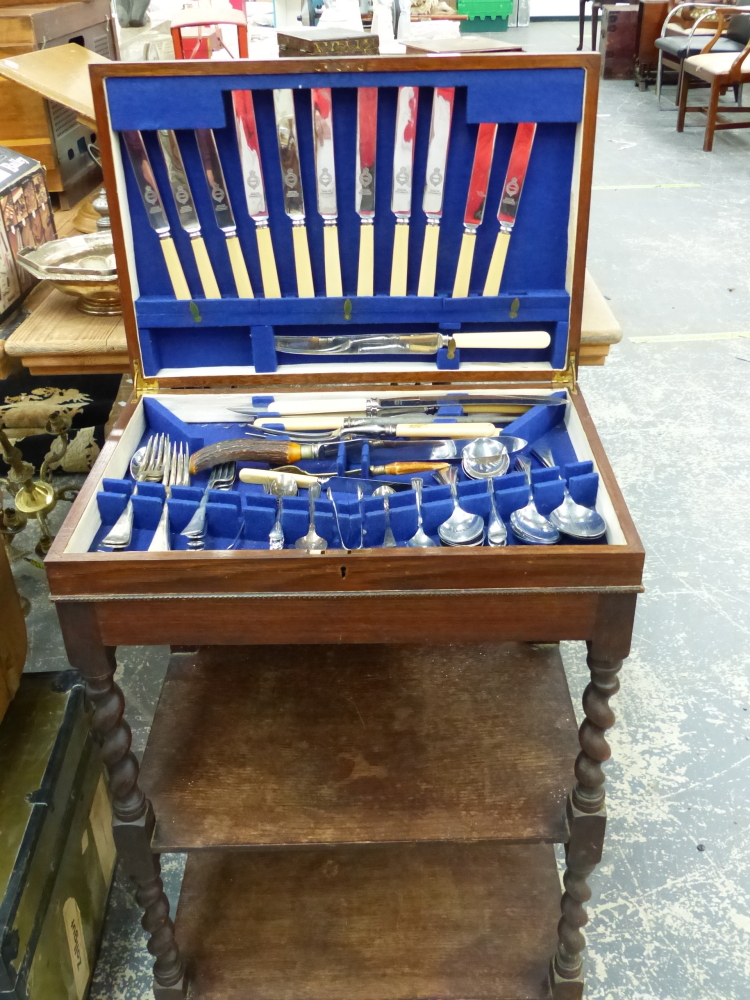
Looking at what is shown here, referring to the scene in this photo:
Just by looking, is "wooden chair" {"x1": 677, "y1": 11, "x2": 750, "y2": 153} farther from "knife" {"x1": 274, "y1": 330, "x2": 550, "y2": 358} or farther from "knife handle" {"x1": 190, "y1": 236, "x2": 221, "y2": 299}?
"knife handle" {"x1": 190, "y1": 236, "x2": 221, "y2": 299}

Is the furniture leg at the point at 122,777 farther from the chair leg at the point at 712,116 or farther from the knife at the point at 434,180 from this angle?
the chair leg at the point at 712,116

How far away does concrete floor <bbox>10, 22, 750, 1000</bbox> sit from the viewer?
1512 millimetres

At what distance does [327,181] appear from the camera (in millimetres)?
1377

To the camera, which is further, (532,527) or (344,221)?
(344,221)

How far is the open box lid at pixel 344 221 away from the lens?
125 centimetres

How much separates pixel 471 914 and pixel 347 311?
1.05m

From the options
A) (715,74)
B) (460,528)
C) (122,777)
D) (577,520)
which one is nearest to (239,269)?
(460,528)

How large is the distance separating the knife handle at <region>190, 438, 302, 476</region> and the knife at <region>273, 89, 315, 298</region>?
0.28 metres

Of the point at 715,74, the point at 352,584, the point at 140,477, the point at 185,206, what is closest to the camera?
the point at 352,584

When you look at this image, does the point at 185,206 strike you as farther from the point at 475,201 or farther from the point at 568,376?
the point at 568,376

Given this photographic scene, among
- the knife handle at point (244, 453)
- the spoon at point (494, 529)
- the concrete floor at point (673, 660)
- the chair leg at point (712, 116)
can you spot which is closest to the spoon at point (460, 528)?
the spoon at point (494, 529)

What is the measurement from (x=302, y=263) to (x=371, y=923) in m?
1.13

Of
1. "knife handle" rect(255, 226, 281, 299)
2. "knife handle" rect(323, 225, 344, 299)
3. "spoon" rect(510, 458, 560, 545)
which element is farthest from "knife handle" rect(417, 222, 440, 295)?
"spoon" rect(510, 458, 560, 545)

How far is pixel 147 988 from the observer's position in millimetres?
1461
